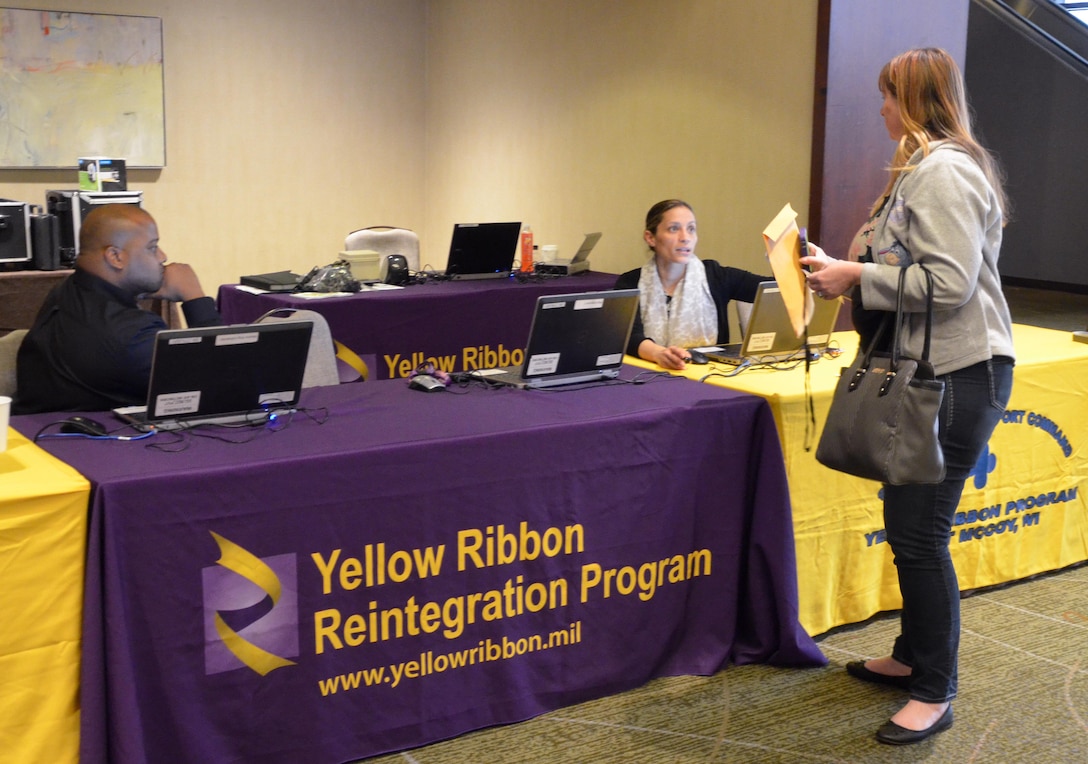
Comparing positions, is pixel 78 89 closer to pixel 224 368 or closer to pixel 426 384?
pixel 426 384

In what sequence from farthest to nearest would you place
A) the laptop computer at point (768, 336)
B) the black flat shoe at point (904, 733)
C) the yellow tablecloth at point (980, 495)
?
the laptop computer at point (768, 336) < the yellow tablecloth at point (980, 495) < the black flat shoe at point (904, 733)

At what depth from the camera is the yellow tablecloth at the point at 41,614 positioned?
6.09ft

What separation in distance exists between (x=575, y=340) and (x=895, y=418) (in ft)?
2.95

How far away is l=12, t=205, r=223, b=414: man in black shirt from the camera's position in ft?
8.33

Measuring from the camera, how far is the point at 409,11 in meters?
7.67

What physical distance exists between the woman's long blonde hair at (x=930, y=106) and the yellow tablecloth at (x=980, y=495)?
746 mm

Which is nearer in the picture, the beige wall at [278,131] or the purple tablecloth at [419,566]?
the purple tablecloth at [419,566]

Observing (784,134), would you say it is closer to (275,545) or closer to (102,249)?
(102,249)

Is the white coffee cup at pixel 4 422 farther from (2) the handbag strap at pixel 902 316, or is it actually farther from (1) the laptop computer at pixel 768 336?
(1) the laptop computer at pixel 768 336

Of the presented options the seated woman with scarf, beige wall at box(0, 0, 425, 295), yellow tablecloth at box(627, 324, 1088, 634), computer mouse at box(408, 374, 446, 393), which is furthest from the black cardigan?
beige wall at box(0, 0, 425, 295)

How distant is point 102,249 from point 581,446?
125 centimetres

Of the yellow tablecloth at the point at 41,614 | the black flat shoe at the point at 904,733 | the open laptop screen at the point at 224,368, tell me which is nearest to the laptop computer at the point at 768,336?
the black flat shoe at the point at 904,733

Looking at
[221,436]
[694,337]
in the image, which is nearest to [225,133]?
[694,337]

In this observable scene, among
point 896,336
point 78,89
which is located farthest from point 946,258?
point 78,89
